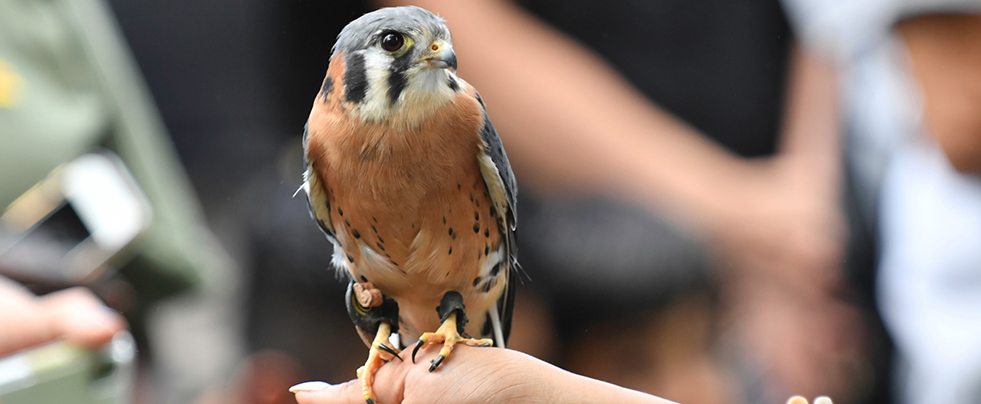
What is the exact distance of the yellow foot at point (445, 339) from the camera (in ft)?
3.09

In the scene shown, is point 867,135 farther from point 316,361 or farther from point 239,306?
point 239,306

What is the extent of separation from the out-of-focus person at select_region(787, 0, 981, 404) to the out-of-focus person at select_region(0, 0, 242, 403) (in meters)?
1.66

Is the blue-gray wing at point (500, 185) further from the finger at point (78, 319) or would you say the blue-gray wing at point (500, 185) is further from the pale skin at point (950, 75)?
the pale skin at point (950, 75)

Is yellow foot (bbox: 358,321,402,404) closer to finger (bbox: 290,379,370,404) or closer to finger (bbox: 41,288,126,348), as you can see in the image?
finger (bbox: 290,379,370,404)

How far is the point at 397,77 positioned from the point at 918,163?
163 centimetres

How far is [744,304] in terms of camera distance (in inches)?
66.6

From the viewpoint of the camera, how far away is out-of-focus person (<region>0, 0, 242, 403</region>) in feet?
4.58

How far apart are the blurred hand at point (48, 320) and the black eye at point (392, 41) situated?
3.02 feet

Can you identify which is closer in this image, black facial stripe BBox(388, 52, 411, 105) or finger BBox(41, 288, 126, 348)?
black facial stripe BBox(388, 52, 411, 105)

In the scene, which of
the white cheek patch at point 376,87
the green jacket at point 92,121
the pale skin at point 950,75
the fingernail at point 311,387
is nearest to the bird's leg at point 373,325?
the fingernail at point 311,387

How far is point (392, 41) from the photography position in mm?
782

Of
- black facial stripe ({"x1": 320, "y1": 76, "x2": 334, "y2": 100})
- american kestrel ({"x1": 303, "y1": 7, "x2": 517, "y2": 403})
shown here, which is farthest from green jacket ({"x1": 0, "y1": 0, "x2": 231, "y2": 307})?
black facial stripe ({"x1": 320, "y1": 76, "x2": 334, "y2": 100})

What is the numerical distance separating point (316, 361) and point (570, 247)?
0.69m

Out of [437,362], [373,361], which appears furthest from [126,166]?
[437,362]
